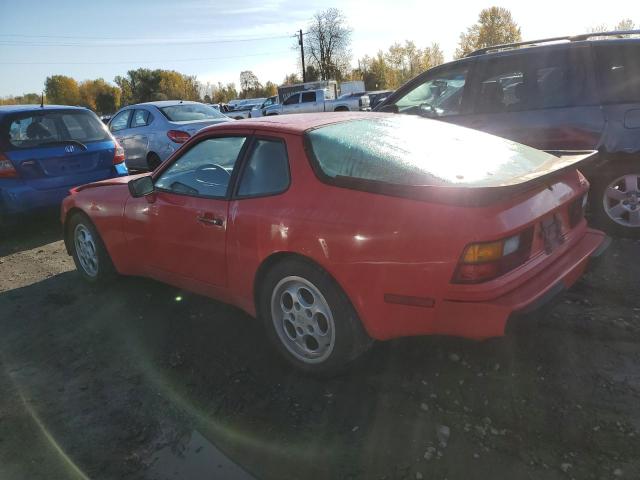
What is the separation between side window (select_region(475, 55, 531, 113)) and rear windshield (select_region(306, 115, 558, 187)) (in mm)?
1871

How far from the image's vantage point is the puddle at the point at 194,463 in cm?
219

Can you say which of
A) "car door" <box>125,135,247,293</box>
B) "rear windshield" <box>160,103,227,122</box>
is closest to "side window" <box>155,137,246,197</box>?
"car door" <box>125,135,247,293</box>

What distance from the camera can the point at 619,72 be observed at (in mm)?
4465

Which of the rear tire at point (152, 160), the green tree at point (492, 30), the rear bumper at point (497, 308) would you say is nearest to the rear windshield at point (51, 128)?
the rear tire at point (152, 160)

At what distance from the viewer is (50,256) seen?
561 centimetres

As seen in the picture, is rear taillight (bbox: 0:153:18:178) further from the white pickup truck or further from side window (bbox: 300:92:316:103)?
side window (bbox: 300:92:316:103)

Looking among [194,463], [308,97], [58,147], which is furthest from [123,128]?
[308,97]

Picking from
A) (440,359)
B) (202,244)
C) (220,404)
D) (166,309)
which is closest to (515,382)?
(440,359)

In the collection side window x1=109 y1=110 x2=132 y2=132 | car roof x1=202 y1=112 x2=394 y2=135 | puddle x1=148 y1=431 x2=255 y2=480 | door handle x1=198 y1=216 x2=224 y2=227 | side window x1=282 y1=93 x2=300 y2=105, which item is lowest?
puddle x1=148 y1=431 x2=255 y2=480

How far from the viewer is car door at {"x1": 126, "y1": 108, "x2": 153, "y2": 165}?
30.3 feet

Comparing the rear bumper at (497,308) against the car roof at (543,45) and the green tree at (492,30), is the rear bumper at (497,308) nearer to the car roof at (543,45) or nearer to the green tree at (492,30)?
the car roof at (543,45)

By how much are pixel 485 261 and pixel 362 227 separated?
0.59 metres

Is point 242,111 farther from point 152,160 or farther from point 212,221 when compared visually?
point 212,221

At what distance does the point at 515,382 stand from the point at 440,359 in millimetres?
446
